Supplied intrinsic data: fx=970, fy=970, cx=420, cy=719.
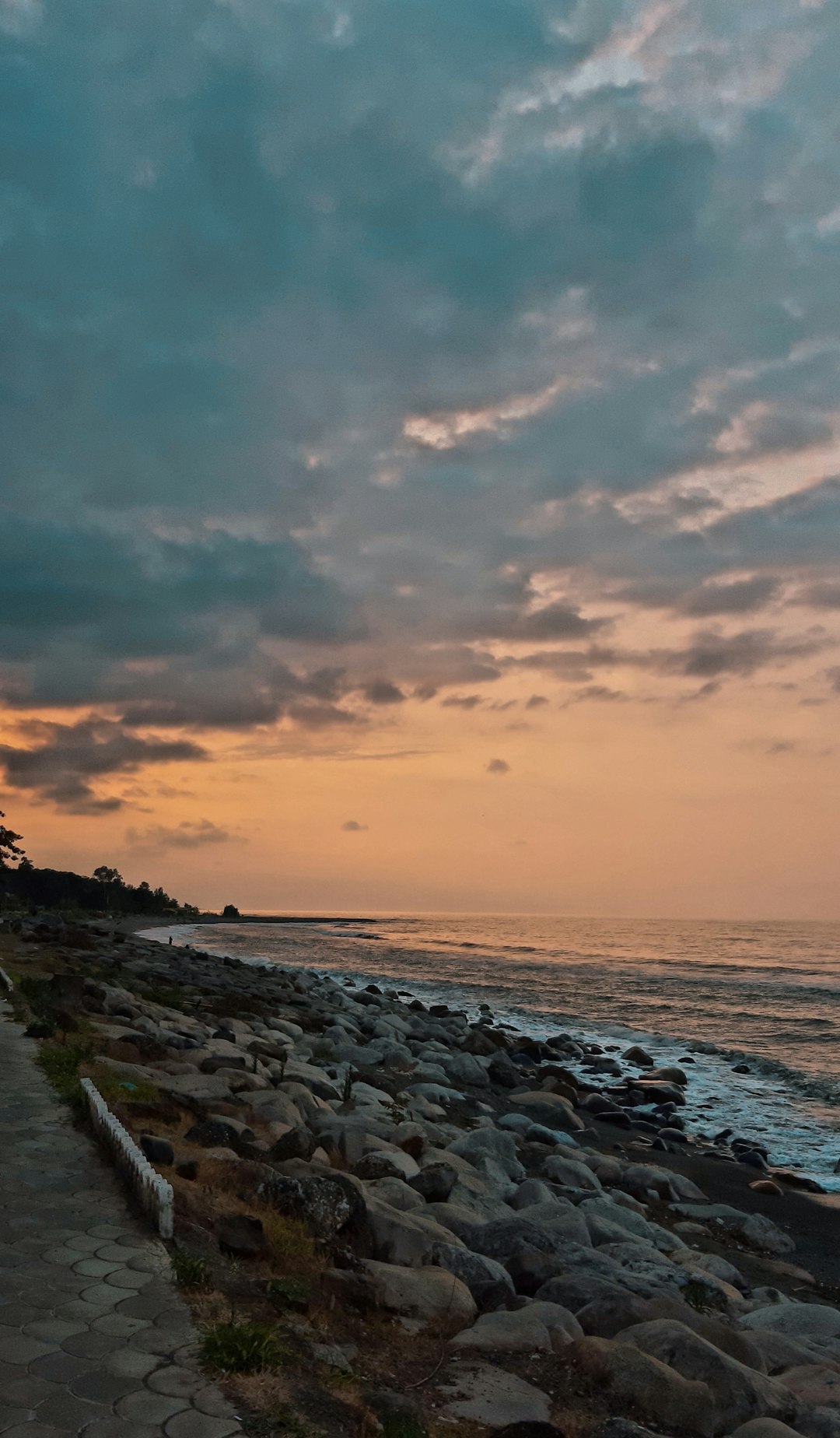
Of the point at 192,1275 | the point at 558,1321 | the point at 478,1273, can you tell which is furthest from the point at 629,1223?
the point at 192,1275

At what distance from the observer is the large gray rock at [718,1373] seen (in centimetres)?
661

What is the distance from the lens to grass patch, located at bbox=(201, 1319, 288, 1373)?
5188 millimetres

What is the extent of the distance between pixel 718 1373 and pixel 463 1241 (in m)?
3.09

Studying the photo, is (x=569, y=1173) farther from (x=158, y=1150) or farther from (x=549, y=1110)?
(x=158, y=1150)

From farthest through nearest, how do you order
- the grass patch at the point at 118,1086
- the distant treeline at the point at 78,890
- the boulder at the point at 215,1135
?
1. the distant treeline at the point at 78,890
2. the grass patch at the point at 118,1086
3. the boulder at the point at 215,1135

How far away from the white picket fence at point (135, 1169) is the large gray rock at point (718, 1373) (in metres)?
3.56

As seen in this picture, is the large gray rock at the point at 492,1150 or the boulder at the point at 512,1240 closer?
the boulder at the point at 512,1240

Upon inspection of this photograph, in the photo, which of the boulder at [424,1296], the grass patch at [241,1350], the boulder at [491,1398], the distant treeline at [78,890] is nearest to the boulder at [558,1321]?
the boulder at [424,1296]

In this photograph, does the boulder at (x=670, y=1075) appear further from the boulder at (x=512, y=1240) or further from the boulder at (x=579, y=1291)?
the boulder at (x=579, y=1291)

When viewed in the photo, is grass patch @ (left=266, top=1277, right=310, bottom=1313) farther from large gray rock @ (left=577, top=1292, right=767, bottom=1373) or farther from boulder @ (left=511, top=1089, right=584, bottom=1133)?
boulder @ (left=511, top=1089, right=584, bottom=1133)

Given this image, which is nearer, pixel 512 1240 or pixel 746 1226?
pixel 512 1240

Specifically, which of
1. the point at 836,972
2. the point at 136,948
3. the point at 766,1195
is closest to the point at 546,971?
the point at 836,972

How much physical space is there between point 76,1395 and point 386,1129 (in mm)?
9422

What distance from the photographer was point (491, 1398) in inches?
233
